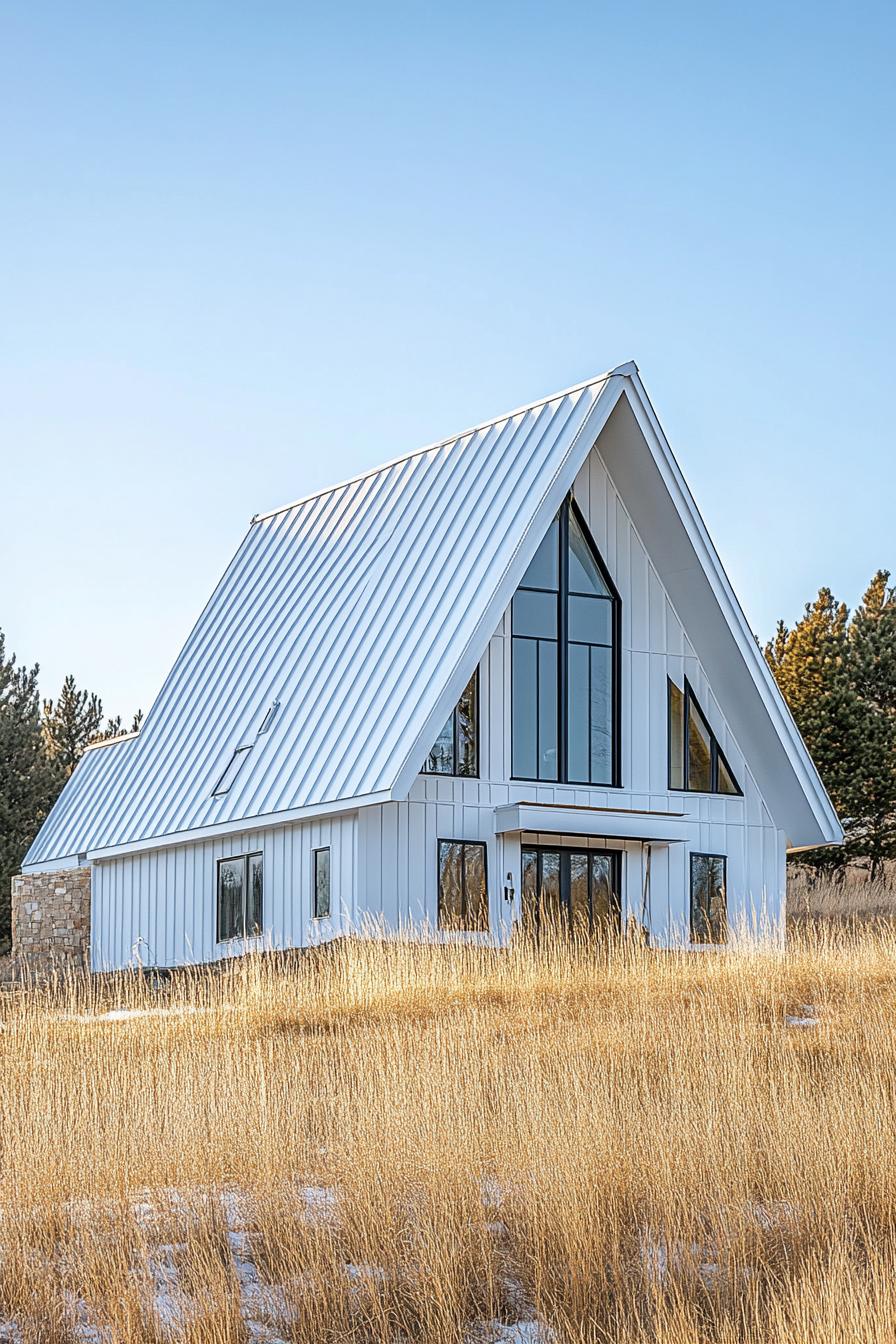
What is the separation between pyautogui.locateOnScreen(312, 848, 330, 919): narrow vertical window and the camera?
2115 cm

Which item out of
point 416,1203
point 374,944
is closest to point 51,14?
point 374,944

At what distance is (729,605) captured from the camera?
76.3 feet

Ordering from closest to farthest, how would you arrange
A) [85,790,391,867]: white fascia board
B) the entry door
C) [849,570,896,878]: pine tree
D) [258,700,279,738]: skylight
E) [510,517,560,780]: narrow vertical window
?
1. [85,790,391,867]: white fascia board
2. the entry door
3. [510,517,560,780]: narrow vertical window
4. [258,700,279,738]: skylight
5. [849,570,896,878]: pine tree

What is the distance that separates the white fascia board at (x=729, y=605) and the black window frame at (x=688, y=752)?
1.05 m

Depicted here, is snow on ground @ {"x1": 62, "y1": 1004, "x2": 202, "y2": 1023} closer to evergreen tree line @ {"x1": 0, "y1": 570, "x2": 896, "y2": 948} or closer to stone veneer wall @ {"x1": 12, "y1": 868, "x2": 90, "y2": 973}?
stone veneer wall @ {"x1": 12, "y1": 868, "x2": 90, "y2": 973}

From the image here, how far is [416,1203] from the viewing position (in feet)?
29.6

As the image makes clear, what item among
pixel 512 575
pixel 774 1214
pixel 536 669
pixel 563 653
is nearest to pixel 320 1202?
pixel 774 1214

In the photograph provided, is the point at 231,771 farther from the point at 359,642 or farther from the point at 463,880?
the point at 463,880

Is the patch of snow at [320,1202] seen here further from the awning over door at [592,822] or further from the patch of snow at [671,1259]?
the awning over door at [592,822]

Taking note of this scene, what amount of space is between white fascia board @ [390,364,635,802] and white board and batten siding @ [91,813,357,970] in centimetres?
168

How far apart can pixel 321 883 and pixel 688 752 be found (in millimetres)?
5987

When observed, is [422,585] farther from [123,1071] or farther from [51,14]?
[123,1071]

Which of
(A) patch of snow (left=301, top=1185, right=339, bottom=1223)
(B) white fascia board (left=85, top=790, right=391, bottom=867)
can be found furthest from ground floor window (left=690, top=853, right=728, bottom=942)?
(A) patch of snow (left=301, top=1185, right=339, bottom=1223)

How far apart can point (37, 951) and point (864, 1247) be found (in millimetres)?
22044
